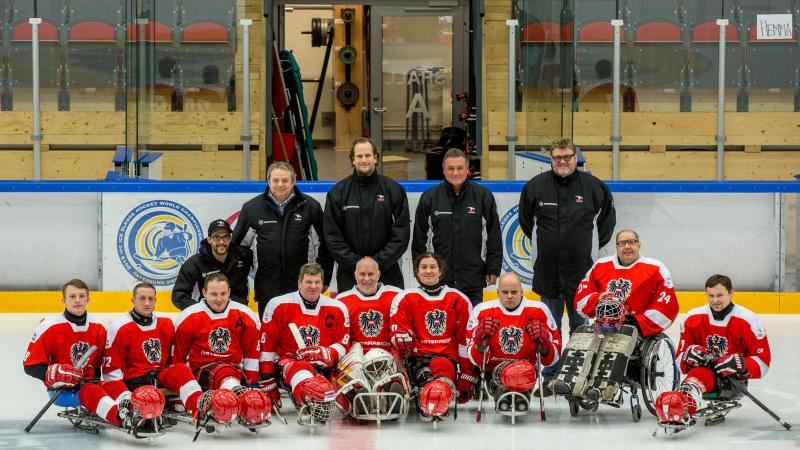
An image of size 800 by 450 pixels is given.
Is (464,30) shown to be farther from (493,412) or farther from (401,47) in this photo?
(493,412)

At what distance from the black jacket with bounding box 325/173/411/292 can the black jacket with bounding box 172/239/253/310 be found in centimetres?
49

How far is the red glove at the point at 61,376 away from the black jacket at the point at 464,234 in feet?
6.83

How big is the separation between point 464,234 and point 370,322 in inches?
33.5

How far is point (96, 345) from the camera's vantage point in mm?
6660

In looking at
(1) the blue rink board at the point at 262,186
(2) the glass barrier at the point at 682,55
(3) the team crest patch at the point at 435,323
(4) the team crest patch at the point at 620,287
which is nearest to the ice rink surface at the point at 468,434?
(3) the team crest patch at the point at 435,323

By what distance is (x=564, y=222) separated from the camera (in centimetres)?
773

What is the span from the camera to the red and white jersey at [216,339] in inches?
270

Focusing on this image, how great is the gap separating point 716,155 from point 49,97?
5.46m

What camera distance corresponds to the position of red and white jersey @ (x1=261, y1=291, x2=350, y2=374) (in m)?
7.00

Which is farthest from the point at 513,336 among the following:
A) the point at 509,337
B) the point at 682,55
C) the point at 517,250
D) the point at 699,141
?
the point at 682,55

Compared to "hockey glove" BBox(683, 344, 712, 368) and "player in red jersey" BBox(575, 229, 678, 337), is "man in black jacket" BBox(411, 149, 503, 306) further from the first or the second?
"hockey glove" BBox(683, 344, 712, 368)

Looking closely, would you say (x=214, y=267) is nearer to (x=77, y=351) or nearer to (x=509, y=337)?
(x=77, y=351)

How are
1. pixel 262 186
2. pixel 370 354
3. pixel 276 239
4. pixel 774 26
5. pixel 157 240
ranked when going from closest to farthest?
pixel 370 354
pixel 276 239
pixel 157 240
pixel 262 186
pixel 774 26

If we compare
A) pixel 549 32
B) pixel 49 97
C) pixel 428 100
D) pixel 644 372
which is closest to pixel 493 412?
pixel 644 372
